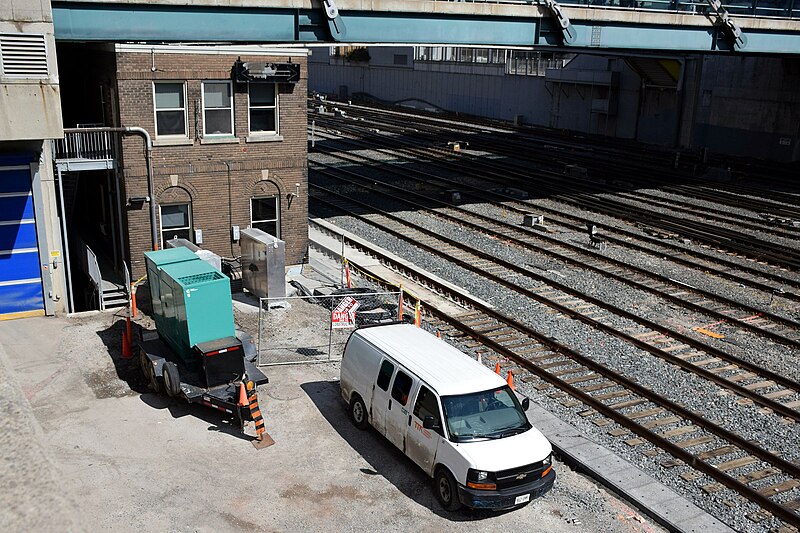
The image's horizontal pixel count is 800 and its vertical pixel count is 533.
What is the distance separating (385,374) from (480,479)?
109 inches

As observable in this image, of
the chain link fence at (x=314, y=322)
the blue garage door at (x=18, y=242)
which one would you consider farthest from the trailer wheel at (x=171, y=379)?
the blue garage door at (x=18, y=242)

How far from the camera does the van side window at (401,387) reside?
12598mm

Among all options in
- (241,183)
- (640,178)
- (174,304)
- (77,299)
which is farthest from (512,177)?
(174,304)

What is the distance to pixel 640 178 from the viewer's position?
41125 millimetres

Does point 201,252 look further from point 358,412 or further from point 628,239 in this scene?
point 628,239

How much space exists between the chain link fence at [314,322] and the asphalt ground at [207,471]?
1.14 m

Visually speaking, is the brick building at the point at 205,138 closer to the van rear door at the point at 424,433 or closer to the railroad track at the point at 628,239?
the railroad track at the point at 628,239

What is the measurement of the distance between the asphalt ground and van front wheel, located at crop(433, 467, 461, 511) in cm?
15

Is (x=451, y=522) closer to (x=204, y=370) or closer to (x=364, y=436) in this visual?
(x=364, y=436)

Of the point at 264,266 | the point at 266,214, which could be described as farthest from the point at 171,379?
the point at 266,214

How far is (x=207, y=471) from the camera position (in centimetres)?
1254

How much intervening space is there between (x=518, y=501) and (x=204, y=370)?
6175 millimetres

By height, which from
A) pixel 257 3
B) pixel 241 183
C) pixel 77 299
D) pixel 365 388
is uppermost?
pixel 257 3

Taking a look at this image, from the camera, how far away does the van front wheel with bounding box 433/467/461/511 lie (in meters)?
11.5
